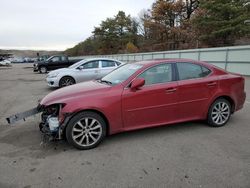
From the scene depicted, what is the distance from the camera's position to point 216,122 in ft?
17.6

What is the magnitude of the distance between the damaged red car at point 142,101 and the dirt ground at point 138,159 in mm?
286

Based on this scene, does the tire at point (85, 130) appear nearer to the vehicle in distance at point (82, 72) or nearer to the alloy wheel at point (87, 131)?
the alloy wheel at point (87, 131)

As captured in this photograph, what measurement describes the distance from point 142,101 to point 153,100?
9.1 inches

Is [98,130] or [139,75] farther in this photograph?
[139,75]

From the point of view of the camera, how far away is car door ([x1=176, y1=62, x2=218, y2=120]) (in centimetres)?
498

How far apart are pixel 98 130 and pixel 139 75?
131cm

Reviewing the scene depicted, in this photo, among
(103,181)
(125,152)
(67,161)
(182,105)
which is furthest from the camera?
(182,105)

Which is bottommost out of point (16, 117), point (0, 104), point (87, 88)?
point (0, 104)

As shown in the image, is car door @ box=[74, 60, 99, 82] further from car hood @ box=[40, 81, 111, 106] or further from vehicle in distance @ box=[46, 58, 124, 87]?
car hood @ box=[40, 81, 111, 106]

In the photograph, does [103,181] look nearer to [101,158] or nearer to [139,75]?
[101,158]

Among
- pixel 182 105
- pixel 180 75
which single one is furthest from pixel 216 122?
pixel 180 75

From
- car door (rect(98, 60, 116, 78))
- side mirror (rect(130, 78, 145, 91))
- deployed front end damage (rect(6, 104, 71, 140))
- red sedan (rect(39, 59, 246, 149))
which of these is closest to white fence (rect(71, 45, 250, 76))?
car door (rect(98, 60, 116, 78))

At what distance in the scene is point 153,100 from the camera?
15.4 ft

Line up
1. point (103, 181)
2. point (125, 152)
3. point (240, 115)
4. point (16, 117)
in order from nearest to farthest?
point (103, 181)
point (125, 152)
point (16, 117)
point (240, 115)
